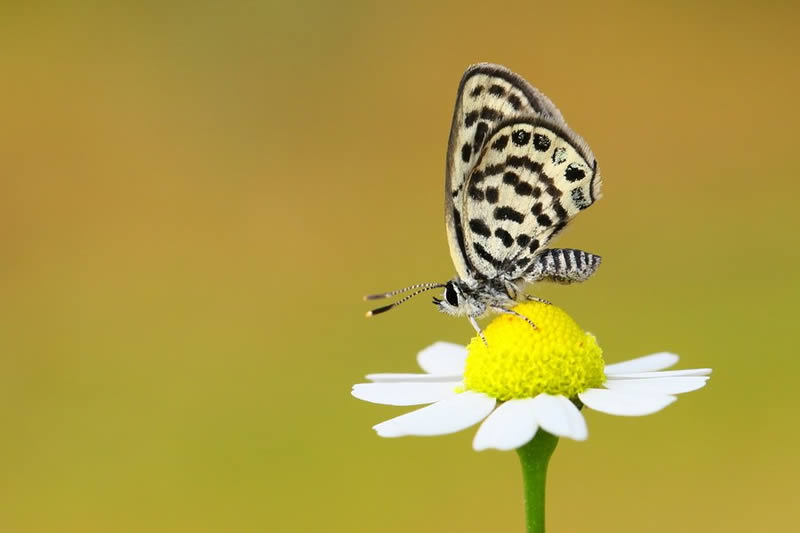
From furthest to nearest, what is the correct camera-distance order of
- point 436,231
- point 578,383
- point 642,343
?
point 436,231
point 642,343
point 578,383

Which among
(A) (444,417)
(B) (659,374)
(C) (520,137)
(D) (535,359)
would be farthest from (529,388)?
(C) (520,137)

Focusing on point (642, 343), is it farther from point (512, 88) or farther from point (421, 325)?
point (512, 88)

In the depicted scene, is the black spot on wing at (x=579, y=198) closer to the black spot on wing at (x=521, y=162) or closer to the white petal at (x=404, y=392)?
the black spot on wing at (x=521, y=162)

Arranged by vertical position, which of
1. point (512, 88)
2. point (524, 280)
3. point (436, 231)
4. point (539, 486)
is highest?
point (436, 231)

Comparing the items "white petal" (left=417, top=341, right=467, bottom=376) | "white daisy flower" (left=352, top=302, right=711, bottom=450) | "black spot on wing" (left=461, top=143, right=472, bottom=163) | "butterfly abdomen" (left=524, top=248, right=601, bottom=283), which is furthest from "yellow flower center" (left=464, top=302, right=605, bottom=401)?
"black spot on wing" (left=461, top=143, right=472, bottom=163)

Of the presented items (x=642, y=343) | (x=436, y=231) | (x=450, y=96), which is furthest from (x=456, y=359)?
(x=450, y=96)

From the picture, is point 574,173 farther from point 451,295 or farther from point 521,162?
point 451,295

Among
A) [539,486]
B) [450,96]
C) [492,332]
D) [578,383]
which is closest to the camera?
[539,486]
